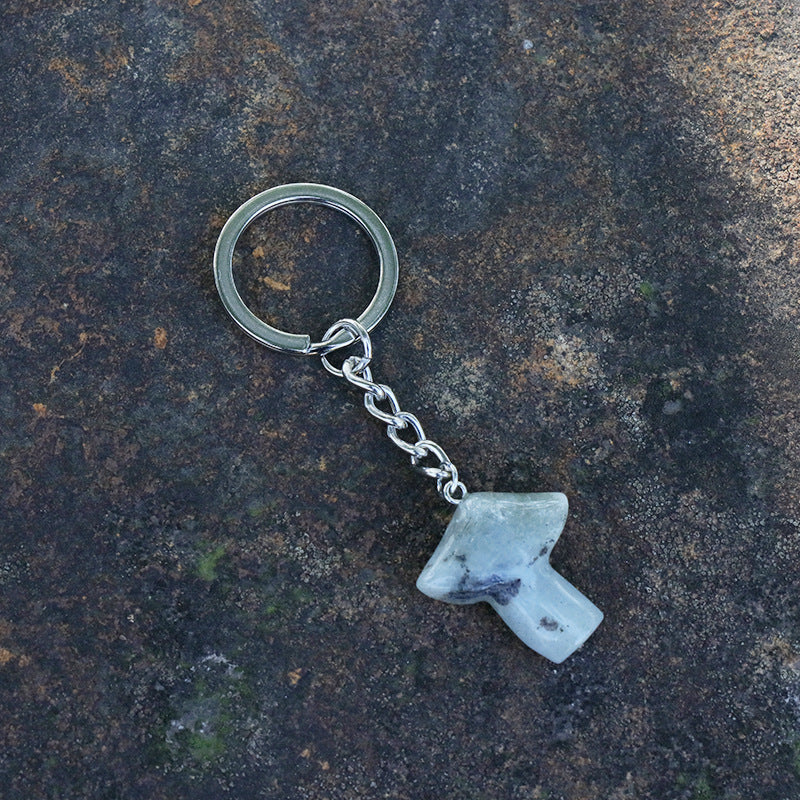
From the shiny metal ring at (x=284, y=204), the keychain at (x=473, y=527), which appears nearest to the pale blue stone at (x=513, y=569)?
the keychain at (x=473, y=527)

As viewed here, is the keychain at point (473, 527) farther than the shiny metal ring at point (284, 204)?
No

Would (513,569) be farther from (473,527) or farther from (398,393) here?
(398,393)

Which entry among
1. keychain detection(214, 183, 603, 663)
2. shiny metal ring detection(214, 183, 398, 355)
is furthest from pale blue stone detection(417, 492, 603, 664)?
shiny metal ring detection(214, 183, 398, 355)

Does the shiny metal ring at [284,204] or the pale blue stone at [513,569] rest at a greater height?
the shiny metal ring at [284,204]

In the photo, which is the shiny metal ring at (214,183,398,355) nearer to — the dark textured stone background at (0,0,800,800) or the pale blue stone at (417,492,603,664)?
the dark textured stone background at (0,0,800,800)

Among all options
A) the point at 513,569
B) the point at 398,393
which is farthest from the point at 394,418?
the point at 513,569

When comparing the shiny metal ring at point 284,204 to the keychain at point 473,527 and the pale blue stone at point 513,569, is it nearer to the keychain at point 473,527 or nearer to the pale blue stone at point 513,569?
the keychain at point 473,527
